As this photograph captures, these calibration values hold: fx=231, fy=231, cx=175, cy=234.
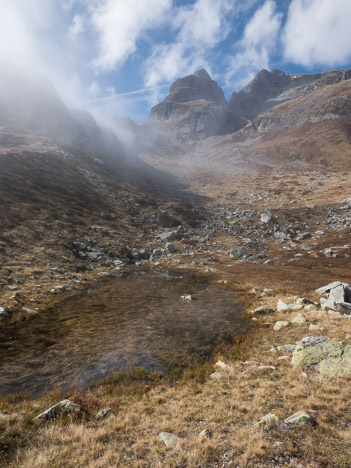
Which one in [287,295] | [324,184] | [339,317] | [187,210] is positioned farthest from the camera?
[324,184]

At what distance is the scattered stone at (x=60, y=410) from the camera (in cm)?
766

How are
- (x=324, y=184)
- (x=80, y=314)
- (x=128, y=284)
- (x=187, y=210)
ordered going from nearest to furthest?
(x=80, y=314) → (x=128, y=284) → (x=187, y=210) → (x=324, y=184)

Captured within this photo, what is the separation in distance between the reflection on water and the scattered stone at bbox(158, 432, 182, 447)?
491 cm

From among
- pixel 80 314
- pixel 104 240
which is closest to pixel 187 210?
pixel 104 240

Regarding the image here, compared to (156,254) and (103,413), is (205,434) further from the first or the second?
(156,254)

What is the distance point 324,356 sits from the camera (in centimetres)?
1058

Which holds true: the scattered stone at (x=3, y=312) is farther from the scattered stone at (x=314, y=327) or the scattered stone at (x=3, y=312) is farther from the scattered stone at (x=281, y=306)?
the scattered stone at (x=281, y=306)

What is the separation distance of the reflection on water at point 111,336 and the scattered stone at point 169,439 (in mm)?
4913

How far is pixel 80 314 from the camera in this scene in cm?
1803

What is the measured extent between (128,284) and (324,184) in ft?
257

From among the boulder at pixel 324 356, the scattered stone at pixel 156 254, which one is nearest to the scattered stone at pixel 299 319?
the boulder at pixel 324 356

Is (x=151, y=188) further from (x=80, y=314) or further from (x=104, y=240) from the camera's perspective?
(x=80, y=314)

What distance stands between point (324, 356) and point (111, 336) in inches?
466

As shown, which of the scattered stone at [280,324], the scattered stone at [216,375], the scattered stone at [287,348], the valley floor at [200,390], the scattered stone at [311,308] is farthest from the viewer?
the scattered stone at [311,308]
